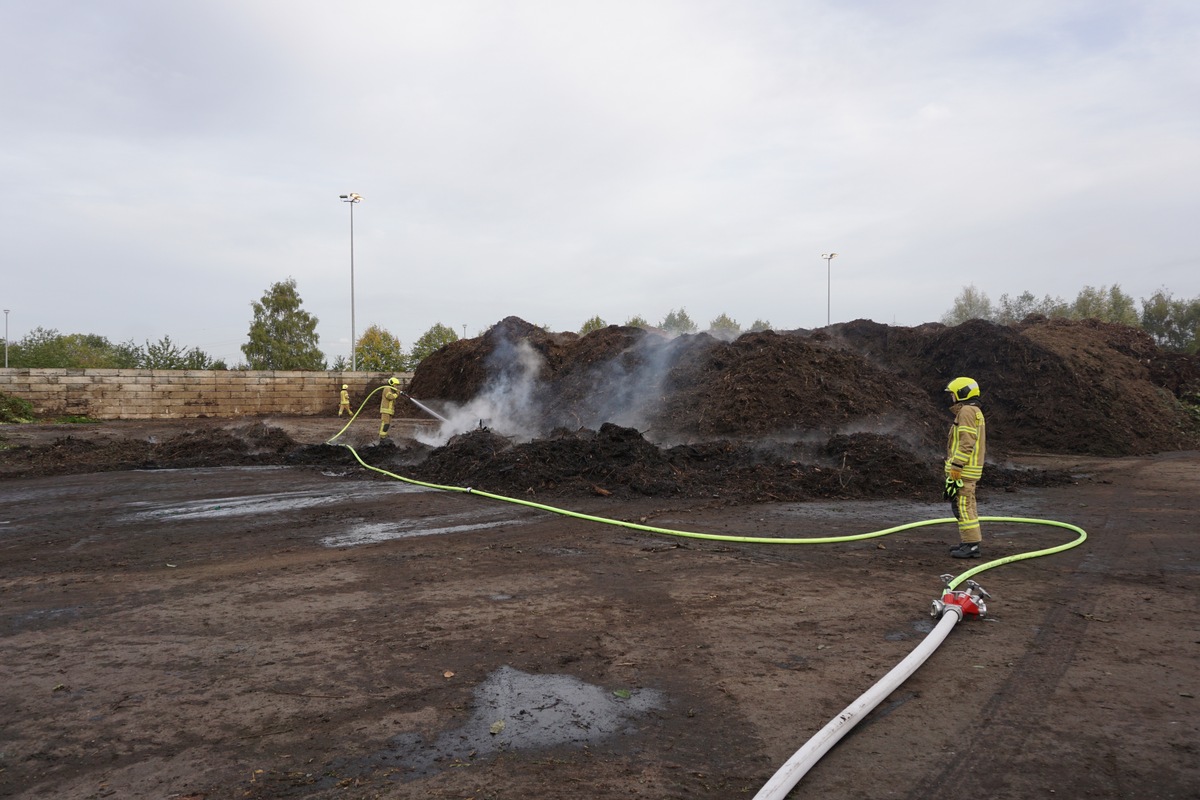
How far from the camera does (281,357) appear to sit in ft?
147

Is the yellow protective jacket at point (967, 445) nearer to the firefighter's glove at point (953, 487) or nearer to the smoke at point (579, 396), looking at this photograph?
the firefighter's glove at point (953, 487)

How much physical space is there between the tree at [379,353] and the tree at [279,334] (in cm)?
391

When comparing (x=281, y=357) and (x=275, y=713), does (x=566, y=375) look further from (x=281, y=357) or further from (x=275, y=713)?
(x=281, y=357)

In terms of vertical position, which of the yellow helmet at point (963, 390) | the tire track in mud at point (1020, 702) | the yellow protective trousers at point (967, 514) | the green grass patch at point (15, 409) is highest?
the yellow helmet at point (963, 390)

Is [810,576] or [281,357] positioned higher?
[281,357]

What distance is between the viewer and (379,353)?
4775 centimetres

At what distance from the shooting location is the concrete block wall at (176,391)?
940 inches

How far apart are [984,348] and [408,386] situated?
19825 mm

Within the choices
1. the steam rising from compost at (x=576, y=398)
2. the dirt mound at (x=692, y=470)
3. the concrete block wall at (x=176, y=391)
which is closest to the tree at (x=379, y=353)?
the concrete block wall at (x=176, y=391)

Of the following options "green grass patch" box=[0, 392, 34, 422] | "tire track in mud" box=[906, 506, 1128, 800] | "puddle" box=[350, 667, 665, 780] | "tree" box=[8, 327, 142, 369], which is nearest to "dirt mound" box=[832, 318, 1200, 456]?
"tire track in mud" box=[906, 506, 1128, 800]

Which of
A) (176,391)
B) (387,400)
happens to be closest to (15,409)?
(176,391)

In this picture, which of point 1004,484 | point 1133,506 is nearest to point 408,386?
point 1004,484

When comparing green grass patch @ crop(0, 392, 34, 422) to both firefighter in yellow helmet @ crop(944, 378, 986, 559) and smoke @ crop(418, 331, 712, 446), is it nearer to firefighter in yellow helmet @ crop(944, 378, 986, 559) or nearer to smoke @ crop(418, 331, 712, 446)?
smoke @ crop(418, 331, 712, 446)

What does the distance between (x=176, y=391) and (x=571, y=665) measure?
85.6ft
